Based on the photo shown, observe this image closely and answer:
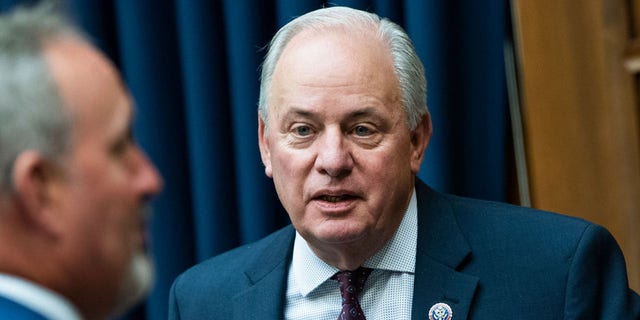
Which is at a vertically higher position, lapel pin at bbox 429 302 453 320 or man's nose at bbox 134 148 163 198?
man's nose at bbox 134 148 163 198

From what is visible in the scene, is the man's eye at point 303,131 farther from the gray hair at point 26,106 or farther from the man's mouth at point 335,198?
the gray hair at point 26,106

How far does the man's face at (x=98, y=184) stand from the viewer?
1.10 meters

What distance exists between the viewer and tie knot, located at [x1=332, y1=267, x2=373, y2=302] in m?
1.98

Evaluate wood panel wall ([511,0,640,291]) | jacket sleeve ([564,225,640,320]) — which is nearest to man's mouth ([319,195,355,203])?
jacket sleeve ([564,225,640,320])

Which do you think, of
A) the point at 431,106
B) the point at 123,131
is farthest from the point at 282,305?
the point at 123,131

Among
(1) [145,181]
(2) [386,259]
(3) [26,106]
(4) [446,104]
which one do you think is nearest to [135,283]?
(1) [145,181]

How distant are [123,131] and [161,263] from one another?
1535mm

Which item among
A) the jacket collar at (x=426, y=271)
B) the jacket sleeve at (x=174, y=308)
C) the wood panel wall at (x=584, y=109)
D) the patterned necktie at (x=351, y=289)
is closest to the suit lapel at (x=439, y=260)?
the jacket collar at (x=426, y=271)

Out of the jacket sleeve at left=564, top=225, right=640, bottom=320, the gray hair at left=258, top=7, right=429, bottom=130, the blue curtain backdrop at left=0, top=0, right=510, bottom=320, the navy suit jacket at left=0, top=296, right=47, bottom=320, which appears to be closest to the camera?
the navy suit jacket at left=0, top=296, right=47, bottom=320

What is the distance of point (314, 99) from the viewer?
1.97 m

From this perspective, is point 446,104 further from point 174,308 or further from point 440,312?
point 174,308

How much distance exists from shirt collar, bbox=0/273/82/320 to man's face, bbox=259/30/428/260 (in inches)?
35.1

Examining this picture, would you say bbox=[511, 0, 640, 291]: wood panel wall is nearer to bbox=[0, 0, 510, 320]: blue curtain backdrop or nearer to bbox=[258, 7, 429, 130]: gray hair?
bbox=[0, 0, 510, 320]: blue curtain backdrop

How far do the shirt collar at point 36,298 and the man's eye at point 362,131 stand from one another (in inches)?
38.7
